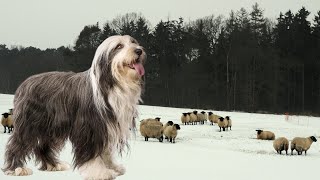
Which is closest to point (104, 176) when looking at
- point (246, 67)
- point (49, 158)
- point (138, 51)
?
point (49, 158)

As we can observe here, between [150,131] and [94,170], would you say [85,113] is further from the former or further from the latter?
[150,131]

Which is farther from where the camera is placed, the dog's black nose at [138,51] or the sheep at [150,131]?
the sheep at [150,131]

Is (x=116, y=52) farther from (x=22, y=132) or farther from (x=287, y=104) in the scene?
(x=287, y=104)

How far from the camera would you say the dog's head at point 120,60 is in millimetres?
5086

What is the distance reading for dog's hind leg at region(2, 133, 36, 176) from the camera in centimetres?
615

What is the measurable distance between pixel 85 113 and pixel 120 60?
825 mm

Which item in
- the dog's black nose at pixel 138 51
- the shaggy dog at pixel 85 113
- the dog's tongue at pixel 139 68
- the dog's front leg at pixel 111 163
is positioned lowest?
the dog's front leg at pixel 111 163

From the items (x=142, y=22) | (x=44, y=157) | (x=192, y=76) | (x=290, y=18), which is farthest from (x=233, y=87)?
(x=44, y=157)

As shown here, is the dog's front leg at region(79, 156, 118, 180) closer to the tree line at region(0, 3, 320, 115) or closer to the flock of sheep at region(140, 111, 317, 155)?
the flock of sheep at region(140, 111, 317, 155)

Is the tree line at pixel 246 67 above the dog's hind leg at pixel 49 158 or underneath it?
above

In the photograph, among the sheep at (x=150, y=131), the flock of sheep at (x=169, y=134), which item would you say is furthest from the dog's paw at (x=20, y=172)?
the sheep at (x=150, y=131)

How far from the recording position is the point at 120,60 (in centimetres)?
511

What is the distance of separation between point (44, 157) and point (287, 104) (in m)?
42.2

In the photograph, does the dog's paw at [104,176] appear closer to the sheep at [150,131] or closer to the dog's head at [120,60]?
the dog's head at [120,60]
